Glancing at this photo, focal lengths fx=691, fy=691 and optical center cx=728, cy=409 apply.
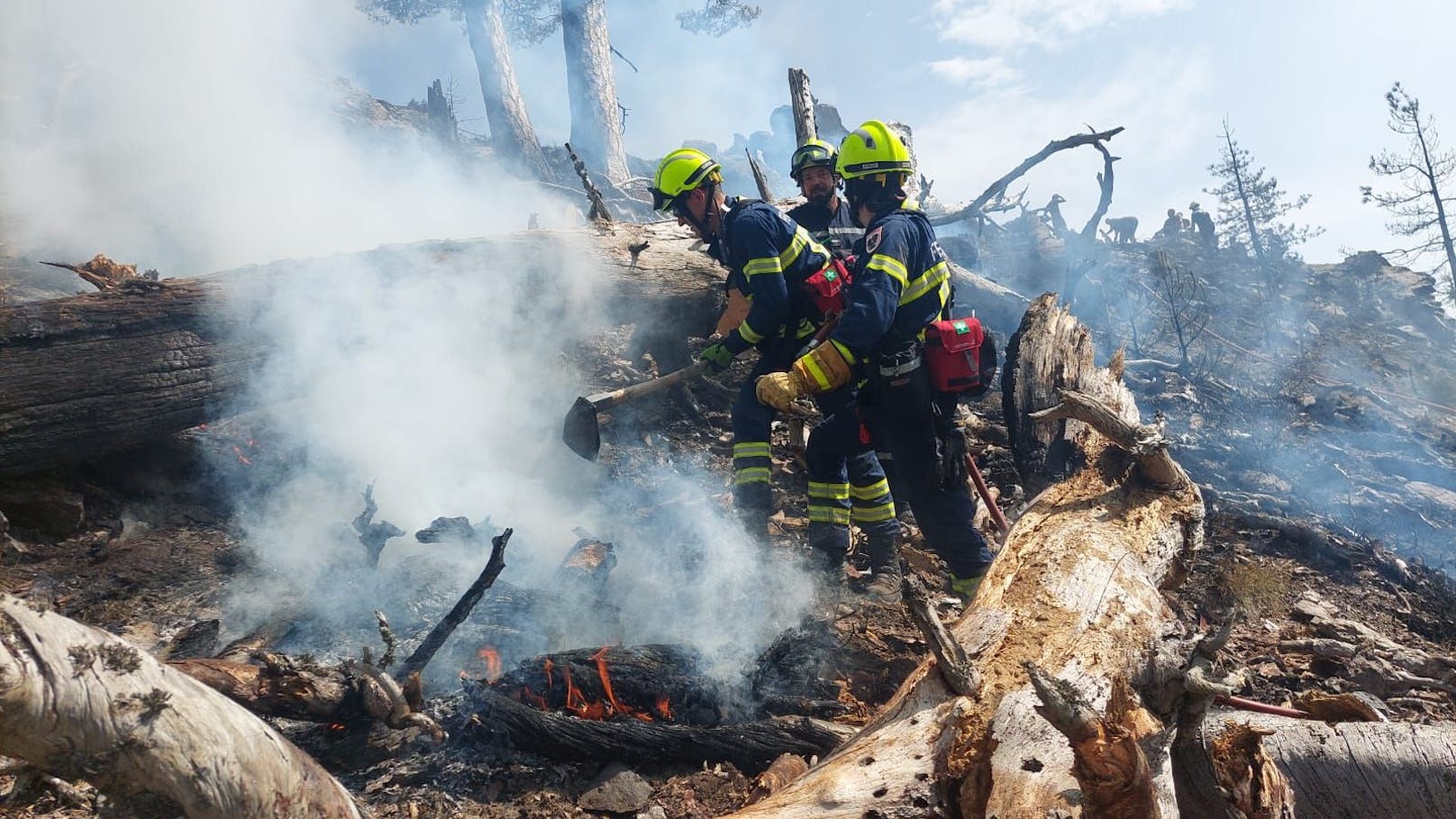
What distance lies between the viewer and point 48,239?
333 inches

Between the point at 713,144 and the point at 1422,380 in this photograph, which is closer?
the point at 1422,380

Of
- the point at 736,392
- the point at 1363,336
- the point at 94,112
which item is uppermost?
the point at 94,112

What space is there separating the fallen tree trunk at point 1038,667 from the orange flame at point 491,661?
6.15ft

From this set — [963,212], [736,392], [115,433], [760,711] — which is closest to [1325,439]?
[963,212]

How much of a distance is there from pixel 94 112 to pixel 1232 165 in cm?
2868

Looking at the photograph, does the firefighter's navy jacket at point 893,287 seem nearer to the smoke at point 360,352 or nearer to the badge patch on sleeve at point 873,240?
the badge patch on sleeve at point 873,240

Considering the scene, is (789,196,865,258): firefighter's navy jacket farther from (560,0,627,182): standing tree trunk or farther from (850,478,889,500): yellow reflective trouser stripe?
(560,0,627,182): standing tree trunk

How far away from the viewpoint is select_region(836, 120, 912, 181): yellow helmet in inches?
148

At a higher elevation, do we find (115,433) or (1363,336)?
(115,433)

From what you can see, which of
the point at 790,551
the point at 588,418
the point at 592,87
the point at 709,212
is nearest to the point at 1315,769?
the point at 790,551

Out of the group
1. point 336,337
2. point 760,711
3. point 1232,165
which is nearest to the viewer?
point 760,711

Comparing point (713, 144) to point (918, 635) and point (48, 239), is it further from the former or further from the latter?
point (918, 635)

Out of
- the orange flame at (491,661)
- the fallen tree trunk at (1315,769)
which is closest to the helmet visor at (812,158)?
the orange flame at (491,661)

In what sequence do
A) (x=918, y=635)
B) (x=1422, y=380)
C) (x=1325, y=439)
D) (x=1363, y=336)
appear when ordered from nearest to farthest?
(x=918, y=635)
(x=1325, y=439)
(x=1422, y=380)
(x=1363, y=336)
